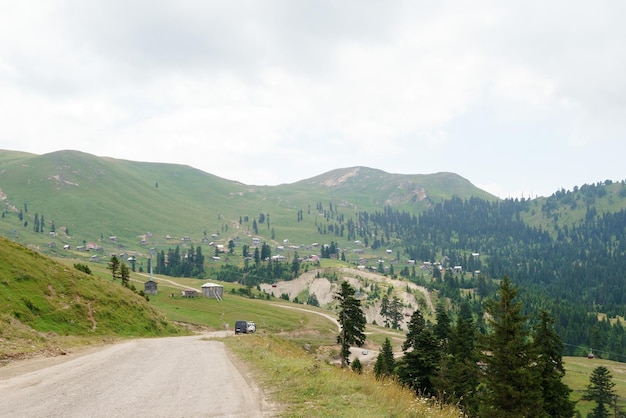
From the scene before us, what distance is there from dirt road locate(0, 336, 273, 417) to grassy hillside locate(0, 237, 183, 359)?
10960 mm

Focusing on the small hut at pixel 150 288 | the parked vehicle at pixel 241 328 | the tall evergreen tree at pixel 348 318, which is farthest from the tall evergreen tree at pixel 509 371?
the small hut at pixel 150 288

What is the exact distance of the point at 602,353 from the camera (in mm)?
176750

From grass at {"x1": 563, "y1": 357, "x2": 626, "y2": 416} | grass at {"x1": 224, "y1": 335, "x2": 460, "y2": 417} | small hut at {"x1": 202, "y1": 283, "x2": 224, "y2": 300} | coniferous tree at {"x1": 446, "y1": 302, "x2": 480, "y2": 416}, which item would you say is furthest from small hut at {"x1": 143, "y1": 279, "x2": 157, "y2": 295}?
grass at {"x1": 224, "y1": 335, "x2": 460, "y2": 417}

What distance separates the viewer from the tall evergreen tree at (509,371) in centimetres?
3716

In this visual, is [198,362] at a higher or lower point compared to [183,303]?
higher

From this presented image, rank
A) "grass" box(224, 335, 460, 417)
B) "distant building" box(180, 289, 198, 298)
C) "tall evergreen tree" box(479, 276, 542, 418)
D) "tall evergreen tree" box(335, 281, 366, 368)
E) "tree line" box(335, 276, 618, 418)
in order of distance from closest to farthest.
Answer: "grass" box(224, 335, 460, 417)
"tall evergreen tree" box(479, 276, 542, 418)
"tree line" box(335, 276, 618, 418)
"tall evergreen tree" box(335, 281, 366, 368)
"distant building" box(180, 289, 198, 298)

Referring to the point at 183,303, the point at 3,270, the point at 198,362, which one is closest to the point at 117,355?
the point at 198,362

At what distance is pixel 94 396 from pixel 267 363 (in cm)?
1113

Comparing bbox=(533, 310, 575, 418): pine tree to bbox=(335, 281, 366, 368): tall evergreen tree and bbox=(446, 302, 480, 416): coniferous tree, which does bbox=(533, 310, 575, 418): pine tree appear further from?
bbox=(335, 281, 366, 368): tall evergreen tree

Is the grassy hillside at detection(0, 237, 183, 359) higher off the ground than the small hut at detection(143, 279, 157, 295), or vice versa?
the grassy hillside at detection(0, 237, 183, 359)

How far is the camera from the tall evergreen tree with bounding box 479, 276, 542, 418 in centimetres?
3716

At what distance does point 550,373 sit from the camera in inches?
1795

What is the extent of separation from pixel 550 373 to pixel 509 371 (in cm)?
1176

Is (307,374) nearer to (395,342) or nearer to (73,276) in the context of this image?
(73,276)
